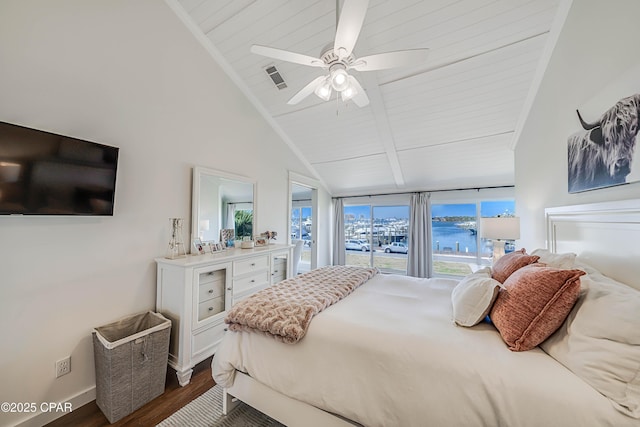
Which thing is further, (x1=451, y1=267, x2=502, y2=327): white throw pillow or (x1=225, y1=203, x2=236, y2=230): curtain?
(x1=225, y1=203, x2=236, y2=230): curtain

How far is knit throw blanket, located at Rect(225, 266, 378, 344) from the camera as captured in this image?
4.20 ft

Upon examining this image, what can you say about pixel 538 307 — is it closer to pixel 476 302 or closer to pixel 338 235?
pixel 476 302

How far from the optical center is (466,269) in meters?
4.66

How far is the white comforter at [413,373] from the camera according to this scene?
83cm

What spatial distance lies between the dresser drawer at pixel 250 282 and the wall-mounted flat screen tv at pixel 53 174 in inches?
49.3

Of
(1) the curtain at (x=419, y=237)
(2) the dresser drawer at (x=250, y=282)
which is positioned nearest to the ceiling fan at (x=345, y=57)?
(2) the dresser drawer at (x=250, y=282)

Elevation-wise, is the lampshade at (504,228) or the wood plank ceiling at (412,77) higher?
the wood plank ceiling at (412,77)

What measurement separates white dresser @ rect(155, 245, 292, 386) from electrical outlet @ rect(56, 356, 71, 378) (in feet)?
1.93

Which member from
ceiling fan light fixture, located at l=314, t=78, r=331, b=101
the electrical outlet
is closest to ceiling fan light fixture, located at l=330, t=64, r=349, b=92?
ceiling fan light fixture, located at l=314, t=78, r=331, b=101

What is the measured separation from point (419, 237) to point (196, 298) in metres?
4.11

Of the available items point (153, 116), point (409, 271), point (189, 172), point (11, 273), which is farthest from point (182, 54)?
point (409, 271)

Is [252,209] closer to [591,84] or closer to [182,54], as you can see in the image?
[182,54]

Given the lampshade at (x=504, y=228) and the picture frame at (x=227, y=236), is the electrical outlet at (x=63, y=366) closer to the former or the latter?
the picture frame at (x=227, y=236)

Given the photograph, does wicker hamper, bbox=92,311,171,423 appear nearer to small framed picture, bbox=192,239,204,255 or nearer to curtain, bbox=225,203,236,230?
small framed picture, bbox=192,239,204,255
